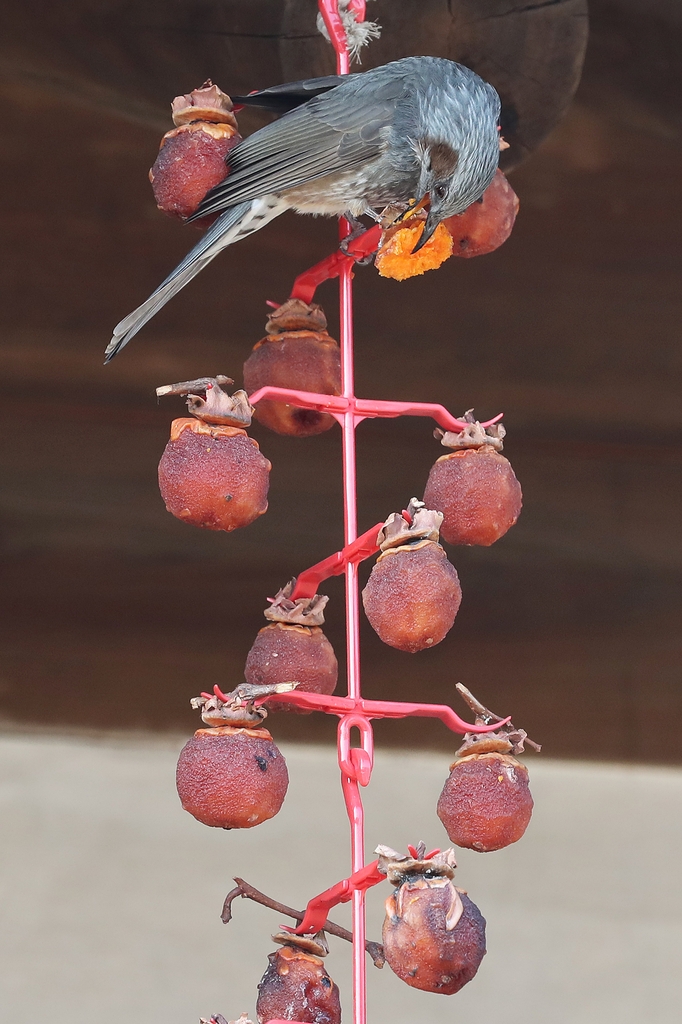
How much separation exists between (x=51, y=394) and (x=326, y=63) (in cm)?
78

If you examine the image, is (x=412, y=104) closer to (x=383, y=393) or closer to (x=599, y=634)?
(x=383, y=393)

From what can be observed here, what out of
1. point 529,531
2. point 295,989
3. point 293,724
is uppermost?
point 529,531

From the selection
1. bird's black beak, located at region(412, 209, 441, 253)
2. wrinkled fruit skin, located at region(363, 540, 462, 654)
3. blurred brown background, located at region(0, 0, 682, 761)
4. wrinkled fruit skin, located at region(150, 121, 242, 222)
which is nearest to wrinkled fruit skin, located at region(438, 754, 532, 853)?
wrinkled fruit skin, located at region(363, 540, 462, 654)

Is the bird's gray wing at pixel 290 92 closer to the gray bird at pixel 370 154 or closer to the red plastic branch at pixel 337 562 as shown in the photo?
the gray bird at pixel 370 154

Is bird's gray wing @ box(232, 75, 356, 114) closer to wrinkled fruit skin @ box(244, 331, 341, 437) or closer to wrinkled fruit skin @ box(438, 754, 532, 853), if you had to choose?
wrinkled fruit skin @ box(244, 331, 341, 437)

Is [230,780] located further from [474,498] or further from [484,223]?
[484,223]

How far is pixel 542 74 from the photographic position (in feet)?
5.63

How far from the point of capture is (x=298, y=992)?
1.04 meters

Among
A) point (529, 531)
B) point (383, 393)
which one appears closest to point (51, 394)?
point (383, 393)

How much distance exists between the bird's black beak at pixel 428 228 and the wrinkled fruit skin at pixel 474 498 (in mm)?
197

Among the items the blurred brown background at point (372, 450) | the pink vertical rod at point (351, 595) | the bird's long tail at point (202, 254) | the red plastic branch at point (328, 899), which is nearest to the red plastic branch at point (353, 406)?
the pink vertical rod at point (351, 595)

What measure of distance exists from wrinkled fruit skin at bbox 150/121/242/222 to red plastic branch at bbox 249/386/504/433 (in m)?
0.19

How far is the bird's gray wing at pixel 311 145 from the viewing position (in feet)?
3.90

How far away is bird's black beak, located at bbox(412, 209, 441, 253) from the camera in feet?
3.84
